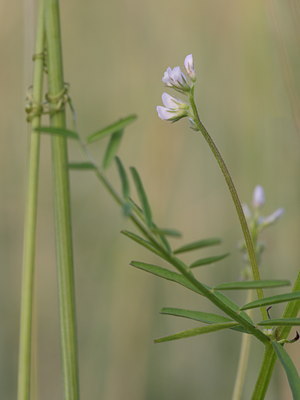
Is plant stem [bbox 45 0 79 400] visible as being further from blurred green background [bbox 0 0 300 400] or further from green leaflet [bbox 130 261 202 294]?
blurred green background [bbox 0 0 300 400]

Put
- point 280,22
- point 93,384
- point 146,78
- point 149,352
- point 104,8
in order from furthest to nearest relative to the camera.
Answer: point 104,8 < point 146,78 < point 149,352 < point 93,384 < point 280,22

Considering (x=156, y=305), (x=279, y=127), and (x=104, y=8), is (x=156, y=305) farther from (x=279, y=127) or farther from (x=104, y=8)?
(x=104, y=8)

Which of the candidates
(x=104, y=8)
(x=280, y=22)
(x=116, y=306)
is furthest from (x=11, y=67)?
(x=280, y=22)

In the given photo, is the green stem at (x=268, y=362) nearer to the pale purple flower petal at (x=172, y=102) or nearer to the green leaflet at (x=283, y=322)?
the green leaflet at (x=283, y=322)

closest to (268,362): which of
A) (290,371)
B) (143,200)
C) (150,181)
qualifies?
(290,371)

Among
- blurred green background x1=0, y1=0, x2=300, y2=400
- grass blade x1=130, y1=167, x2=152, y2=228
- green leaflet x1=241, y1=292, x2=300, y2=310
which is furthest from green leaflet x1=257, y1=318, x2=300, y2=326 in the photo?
blurred green background x1=0, y1=0, x2=300, y2=400

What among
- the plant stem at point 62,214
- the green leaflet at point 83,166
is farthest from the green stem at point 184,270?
the plant stem at point 62,214
